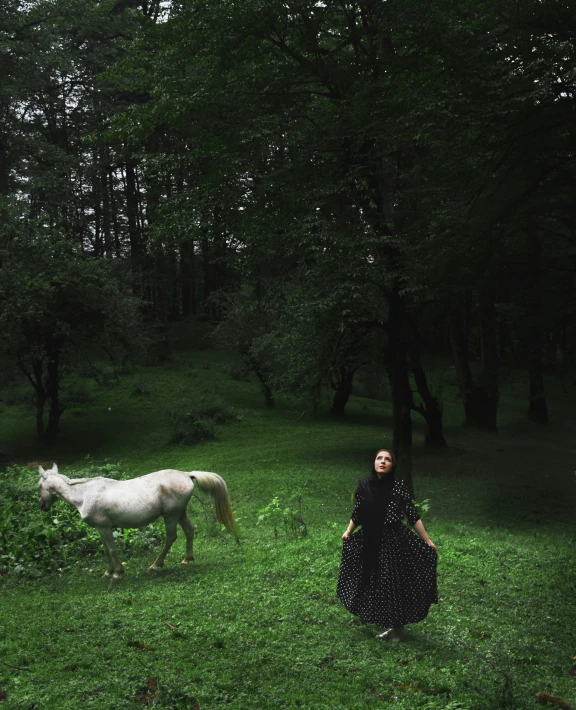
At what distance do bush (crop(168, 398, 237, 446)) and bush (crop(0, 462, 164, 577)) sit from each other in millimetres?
12090

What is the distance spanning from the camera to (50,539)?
33.7 ft

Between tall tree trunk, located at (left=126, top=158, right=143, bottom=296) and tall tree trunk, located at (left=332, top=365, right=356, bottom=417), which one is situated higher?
tall tree trunk, located at (left=126, top=158, right=143, bottom=296)

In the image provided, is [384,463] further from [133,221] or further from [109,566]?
[133,221]

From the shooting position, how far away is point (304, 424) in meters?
28.1

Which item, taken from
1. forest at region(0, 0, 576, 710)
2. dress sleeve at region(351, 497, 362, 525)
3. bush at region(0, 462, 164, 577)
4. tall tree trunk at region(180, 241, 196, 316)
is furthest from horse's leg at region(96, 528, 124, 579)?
tall tree trunk at region(180, 241, 196, 316)

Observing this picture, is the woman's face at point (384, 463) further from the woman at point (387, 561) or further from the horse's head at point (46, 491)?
the horse's head at point (46, 491)

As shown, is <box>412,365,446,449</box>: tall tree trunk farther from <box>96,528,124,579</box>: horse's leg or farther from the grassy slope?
<box>96,528,124,579</box>: horse's leg

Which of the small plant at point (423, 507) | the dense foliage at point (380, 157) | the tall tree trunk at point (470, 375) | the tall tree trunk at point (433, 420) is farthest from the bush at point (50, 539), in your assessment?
the tall tree trunk at point (470, 375)

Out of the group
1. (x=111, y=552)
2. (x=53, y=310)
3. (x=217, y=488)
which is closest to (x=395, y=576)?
(x=217, y=488)

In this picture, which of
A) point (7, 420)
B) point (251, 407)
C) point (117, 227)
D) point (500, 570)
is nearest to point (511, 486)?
point (500, 570)

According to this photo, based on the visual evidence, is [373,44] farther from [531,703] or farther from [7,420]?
[7,420]

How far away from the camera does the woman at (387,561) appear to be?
259 inches

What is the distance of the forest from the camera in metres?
8.00

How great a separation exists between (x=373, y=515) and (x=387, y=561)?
0.44 m
